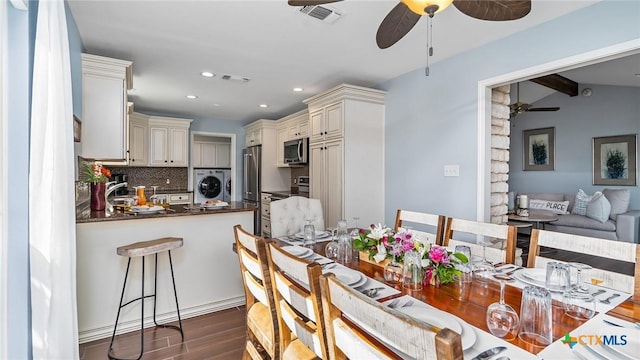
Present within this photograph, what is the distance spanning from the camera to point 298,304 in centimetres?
103

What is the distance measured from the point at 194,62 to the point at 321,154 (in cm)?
178

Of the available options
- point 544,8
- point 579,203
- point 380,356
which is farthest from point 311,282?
point 579,203

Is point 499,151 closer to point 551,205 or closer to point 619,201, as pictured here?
point 619,201

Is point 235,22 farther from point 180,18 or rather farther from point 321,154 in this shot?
point 321,154

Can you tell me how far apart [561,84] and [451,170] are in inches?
141

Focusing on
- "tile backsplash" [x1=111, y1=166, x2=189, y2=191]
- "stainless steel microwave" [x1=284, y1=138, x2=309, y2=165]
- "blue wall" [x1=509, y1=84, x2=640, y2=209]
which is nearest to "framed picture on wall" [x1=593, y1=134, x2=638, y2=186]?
"blue wall" [x1=509, y1=84, x2=640, y2=209]

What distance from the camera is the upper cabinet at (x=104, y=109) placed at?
2590mm

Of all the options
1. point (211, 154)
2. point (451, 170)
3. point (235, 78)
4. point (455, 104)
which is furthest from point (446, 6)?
point (211, 154)

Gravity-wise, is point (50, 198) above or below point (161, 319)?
above

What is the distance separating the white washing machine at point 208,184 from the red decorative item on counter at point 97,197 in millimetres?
3661

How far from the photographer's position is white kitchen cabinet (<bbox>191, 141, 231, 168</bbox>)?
23.7ft

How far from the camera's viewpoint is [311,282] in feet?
2.91

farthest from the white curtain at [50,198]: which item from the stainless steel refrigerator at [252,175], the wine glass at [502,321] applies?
the stainless steel refrigerator at [252,175]

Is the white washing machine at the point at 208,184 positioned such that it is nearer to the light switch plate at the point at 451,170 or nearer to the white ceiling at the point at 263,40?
the white ceiling at the point at 263,40
